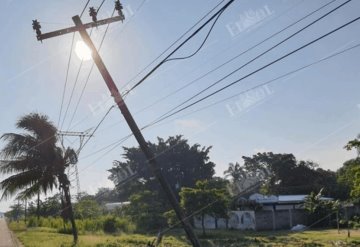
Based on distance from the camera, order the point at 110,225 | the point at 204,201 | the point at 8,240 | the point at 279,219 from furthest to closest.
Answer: the point at 279,219 → the point at 110,225 → the point at 204,201 → the point at 8,240

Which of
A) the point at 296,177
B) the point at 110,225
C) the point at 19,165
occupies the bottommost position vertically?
the point at 296,177

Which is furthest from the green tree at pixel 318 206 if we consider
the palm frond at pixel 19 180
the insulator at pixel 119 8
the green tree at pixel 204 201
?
the insulator at pixel 119 8

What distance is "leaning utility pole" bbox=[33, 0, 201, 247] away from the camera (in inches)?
438

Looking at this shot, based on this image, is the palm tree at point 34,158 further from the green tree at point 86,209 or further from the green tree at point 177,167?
the green tree at point 177,167

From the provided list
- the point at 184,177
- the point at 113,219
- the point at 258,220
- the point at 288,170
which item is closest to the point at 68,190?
the point at 113,219

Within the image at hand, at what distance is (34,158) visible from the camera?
24.8m

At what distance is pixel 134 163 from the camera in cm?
6384

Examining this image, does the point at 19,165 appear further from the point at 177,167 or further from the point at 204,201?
the point at 177,167

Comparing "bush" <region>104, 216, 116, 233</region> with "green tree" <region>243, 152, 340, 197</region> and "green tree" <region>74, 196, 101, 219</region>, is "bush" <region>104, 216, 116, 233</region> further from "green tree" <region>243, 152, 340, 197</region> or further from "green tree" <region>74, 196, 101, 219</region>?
"green tree" <region>243, 152, 340, 197</region>

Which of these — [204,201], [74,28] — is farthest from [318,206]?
[74,28]

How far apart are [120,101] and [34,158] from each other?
15.2 metres

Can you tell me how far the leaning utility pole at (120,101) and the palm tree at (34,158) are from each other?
12.6 m

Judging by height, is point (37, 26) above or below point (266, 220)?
above

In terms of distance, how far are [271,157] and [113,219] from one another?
150 ft
